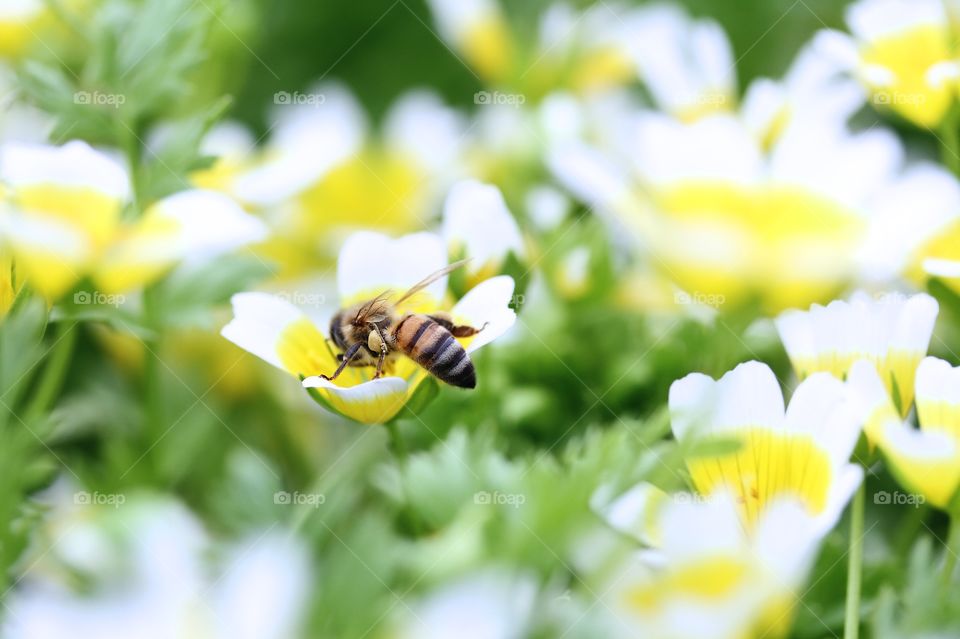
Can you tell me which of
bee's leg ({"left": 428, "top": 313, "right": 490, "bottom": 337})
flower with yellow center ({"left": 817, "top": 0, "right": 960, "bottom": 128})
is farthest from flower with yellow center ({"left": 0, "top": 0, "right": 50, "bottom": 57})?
flower with yellow center ({"left": 817, "top": 0, "right": 960, "bottom": 128})

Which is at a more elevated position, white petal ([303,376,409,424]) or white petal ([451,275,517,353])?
white petal ([451,275,517,353])

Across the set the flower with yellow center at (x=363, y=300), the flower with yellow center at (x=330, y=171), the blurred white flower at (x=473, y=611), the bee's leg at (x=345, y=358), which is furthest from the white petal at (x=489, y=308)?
the flower with yellow center at (x=330, y=171)

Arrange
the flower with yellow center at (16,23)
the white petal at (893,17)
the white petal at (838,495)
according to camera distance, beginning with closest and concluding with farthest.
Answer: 1. the white petal at (838,495)
2. the white petal at (893,17)
3. the flower with yellow center at (16,23)

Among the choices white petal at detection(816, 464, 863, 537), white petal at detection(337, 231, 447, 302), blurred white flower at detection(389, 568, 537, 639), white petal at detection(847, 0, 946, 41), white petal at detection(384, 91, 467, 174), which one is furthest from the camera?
white petal at detection(384, 91, 467, 174)

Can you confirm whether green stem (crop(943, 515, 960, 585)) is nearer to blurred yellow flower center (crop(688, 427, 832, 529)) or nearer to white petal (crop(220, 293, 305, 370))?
blurred yellow flower center (crop(688, 427, 832, 529))

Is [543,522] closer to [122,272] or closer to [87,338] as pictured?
[122,272]

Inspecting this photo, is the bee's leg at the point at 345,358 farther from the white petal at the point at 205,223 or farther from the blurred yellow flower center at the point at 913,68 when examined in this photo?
the blurred yellow flower center at the point at 913,68

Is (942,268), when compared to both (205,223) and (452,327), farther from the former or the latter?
(205,223)

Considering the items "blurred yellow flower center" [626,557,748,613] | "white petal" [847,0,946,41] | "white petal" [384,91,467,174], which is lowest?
"white petal" [384,91,467,174]

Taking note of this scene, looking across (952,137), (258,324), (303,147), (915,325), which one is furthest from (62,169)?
(952,137)
